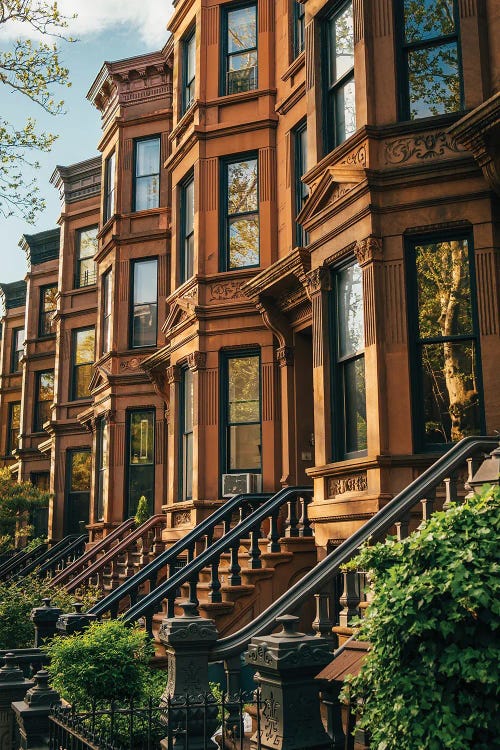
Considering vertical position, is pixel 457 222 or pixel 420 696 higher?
pixel 457 222

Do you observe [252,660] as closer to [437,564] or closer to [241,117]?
[437,564]

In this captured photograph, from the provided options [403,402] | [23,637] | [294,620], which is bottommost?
[23,637]

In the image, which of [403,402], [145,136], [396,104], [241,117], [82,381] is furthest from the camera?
[82,381]

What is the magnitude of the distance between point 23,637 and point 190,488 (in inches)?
164

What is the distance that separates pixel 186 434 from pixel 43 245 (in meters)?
18.9

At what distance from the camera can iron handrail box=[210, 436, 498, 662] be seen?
8258mm

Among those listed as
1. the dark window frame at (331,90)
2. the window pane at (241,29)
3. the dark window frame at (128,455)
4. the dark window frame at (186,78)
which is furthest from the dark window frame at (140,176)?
the dark window frame at (331,90)

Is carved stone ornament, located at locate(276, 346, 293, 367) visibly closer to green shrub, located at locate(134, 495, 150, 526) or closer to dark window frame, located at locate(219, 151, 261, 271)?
dark window frame, located at locate(219, 151, 261, 271)

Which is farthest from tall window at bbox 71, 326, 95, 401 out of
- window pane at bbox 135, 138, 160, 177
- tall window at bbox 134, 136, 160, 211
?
window pane at bbox 135, 138, 160, 177

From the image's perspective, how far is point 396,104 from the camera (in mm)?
10992

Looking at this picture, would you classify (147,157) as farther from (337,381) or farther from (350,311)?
(337,381)

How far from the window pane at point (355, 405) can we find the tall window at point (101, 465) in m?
11.0

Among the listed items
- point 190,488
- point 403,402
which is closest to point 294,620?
point 403,402

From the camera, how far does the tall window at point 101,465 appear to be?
70.5 ft
